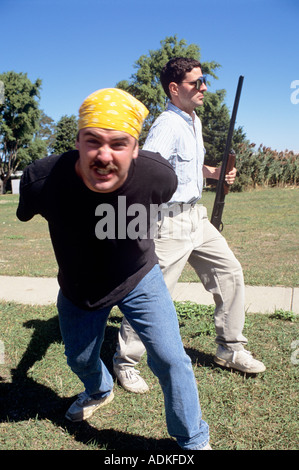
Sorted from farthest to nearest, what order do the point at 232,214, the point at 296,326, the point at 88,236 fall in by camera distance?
the point at 232,214, the point at 296,326, the point at 88,236

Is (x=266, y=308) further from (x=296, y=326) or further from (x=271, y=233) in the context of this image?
(x=271, y=233)

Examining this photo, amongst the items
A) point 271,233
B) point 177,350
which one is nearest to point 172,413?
point 177,350

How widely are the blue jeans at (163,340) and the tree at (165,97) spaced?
37.5 metres

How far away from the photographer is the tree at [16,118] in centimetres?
4172

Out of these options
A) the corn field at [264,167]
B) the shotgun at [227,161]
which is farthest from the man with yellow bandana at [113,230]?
the corn field at [264,167]

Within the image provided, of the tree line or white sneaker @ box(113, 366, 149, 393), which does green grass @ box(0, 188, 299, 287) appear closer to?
white sneaker @ box(113, 366, 149, 393)

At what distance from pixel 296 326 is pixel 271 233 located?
5.85 m

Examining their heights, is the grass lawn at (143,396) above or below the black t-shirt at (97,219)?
below

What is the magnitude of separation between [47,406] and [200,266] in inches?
58.2

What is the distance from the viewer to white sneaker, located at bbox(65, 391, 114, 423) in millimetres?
2635

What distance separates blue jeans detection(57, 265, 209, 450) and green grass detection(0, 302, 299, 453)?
367 mm

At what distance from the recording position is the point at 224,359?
3154 mm

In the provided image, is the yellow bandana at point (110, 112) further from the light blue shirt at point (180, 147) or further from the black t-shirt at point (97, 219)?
the light blue shirt at point (180, 147)

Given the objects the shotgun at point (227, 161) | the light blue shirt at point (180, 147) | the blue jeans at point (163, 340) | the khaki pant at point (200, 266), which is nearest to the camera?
the blue jeans at point (163, 340)
